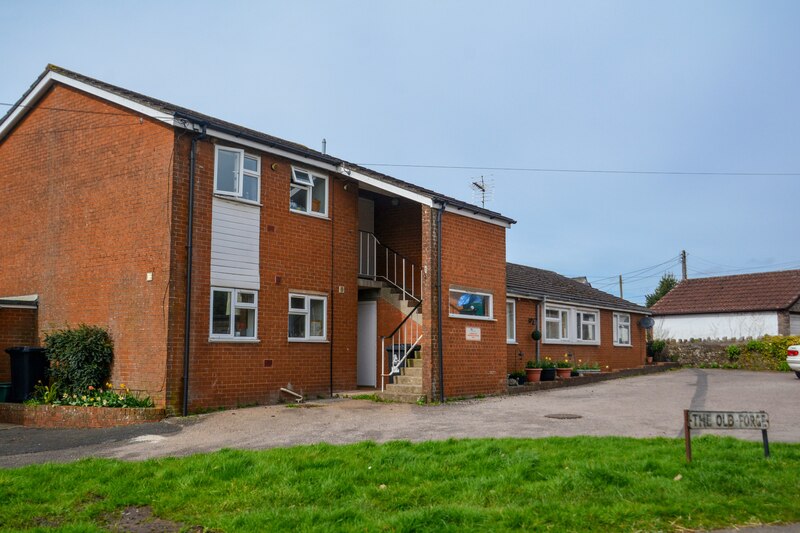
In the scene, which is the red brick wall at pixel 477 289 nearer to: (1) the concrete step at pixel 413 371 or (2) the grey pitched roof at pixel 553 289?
(1) the concrete step at pixel 413 371

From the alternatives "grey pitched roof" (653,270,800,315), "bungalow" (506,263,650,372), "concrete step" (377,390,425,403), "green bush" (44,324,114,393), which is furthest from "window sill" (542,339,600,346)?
"green bush" (44,324,114,393)

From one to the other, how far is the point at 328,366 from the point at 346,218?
11.8ft

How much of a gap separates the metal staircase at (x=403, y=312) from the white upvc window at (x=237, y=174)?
13.5ft

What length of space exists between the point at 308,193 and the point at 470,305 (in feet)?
15.0

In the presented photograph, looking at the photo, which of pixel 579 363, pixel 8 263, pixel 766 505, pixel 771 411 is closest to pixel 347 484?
pixel 766 505

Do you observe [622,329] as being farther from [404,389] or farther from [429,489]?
[429,489]

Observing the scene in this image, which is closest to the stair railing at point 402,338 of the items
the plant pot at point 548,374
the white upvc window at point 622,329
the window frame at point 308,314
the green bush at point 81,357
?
the window frame at point 308,314

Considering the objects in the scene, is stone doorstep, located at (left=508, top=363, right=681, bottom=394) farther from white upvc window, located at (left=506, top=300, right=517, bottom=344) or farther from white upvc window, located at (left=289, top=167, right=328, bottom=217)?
white upvc window, located at (left=289, top=167, right=328, bottom=217)

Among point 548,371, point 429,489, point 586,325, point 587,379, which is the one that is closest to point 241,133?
point 429,489

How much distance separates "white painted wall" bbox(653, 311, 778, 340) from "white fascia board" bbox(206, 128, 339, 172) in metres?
24.8

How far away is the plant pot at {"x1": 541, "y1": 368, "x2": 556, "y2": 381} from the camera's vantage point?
68.9ft

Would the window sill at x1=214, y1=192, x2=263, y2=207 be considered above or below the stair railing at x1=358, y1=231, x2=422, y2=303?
Answer: above

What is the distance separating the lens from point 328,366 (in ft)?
54.4

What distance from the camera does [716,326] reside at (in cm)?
3550
